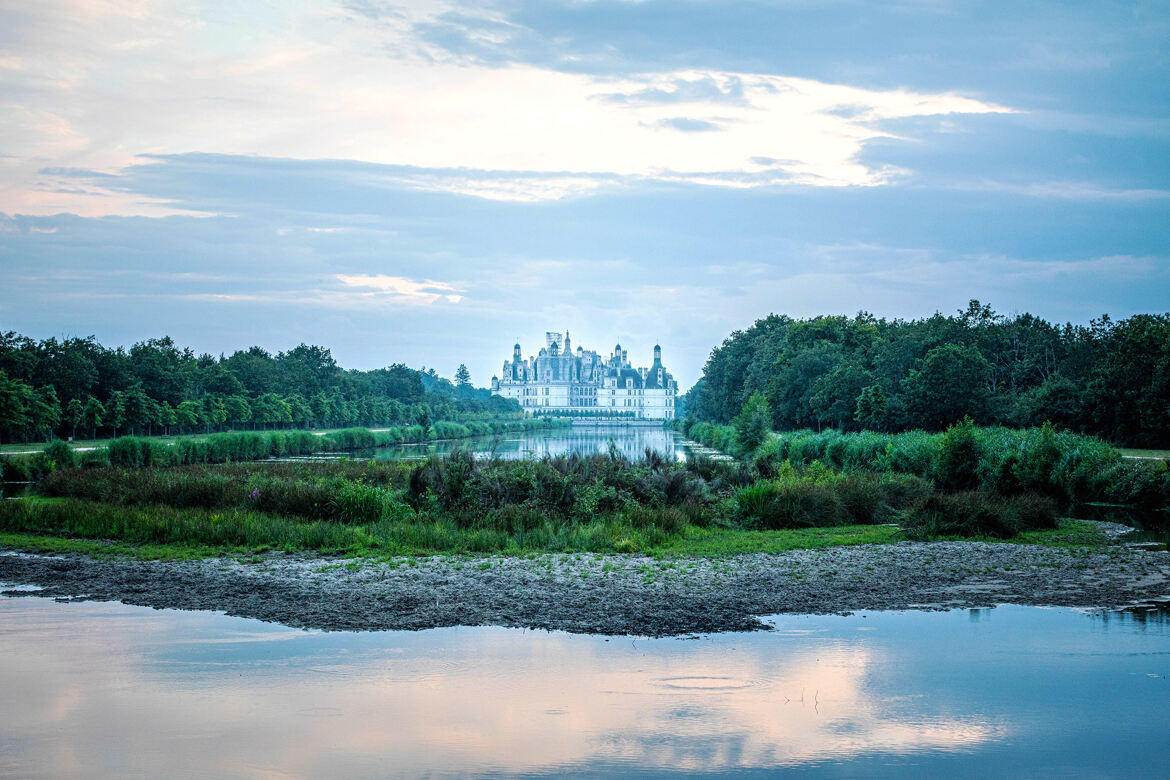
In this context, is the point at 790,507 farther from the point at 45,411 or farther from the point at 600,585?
the point at 45,411

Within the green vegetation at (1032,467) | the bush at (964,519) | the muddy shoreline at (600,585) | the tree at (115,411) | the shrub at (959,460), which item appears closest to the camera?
the muddy shoreline at (600,585)

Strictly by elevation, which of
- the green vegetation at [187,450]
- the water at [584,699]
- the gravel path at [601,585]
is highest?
the green vegetation at [187,450]

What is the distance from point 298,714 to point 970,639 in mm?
6864

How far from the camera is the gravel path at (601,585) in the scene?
37.5 feet

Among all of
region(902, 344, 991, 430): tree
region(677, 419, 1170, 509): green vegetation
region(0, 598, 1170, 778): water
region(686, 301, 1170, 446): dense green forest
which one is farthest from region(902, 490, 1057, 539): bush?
region(902, 344, 991, 430): tree

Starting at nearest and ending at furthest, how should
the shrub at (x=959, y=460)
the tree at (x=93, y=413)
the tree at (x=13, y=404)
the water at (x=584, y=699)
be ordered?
the water at (x=584, y=699), the shrub at (x=959, y=460), the tree at (x=13, y=404), the tree at (x=93, y=413)

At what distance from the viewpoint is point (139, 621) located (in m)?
11.3

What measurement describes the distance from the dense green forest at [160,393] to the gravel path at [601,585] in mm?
35922

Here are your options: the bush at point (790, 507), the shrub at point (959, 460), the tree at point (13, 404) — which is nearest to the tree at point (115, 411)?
the tree at point (13, 404)

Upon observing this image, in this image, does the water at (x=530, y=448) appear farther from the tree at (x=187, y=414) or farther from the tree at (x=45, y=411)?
the tree at (x=45, y=411)

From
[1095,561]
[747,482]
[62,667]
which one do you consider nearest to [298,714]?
[62,667]

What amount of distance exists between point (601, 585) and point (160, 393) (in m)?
54.4

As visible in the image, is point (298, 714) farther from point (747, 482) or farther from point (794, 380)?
point (794, 380)

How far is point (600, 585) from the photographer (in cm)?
1284
